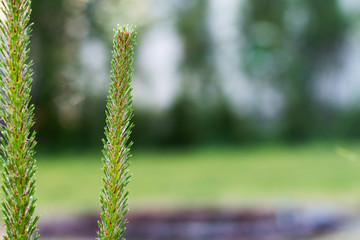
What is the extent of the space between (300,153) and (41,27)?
799cm

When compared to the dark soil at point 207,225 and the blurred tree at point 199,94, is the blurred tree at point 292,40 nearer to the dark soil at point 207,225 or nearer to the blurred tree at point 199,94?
the blurred tree at point 199,94

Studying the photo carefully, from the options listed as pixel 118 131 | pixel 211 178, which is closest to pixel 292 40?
pixel 211 178

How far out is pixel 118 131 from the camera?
0.72 metres

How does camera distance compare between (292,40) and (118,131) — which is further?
(292,40)

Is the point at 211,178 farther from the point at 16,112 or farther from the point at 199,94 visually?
the point at 16,112

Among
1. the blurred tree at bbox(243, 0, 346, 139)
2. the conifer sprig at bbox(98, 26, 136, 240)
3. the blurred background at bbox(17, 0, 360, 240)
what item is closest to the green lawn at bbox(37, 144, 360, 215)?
the blurred background at bbox(17, 0, 360, 240)

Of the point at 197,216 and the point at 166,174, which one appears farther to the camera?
the point at 166,174

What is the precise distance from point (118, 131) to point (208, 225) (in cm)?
558

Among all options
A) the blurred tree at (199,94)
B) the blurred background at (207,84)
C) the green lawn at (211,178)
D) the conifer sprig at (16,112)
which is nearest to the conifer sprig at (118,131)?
the conifer sprig at (16,112)

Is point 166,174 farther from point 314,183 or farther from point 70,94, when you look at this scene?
point 70,94

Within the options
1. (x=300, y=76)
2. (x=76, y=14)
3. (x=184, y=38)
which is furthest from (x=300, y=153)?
(x=76, y=14)

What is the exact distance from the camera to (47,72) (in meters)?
12.8

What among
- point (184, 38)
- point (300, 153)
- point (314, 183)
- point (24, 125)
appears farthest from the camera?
point (184, 38)

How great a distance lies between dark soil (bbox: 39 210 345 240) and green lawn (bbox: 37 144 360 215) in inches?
Answer: 14.8
